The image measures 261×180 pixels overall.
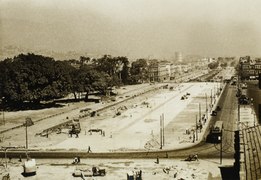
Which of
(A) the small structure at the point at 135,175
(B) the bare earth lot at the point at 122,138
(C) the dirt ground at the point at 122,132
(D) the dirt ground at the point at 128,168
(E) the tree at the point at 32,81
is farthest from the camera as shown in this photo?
(E) the tree at the point at 32,81

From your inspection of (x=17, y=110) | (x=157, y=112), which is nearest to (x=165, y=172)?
(x=157, y=112)

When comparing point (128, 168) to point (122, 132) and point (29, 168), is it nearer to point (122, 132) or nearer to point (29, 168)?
point (29, 168)

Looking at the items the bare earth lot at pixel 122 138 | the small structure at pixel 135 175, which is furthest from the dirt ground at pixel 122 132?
the small structure at pixel 135 175

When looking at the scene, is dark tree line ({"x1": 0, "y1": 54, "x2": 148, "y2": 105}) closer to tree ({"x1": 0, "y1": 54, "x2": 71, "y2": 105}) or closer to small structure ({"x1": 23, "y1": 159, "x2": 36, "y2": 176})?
tree ({"x1": 0, "y1": 54, "x2": 71, "y2": 105})

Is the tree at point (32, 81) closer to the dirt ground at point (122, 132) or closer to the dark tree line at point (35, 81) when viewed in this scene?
the dark tree line at point (35, 81)

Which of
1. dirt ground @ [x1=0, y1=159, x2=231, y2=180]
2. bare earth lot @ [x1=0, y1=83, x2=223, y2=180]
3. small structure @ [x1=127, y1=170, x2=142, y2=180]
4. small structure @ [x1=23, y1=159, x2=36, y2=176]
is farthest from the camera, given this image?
bare earth lot @ [x1=0, y1=83, x2=223, y2=180]

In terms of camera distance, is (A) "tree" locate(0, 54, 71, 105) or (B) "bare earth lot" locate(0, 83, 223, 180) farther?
(A) "tree" locate(0, 54, 71, 105)

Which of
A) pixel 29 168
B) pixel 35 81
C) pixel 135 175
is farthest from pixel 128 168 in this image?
pixel 35 81

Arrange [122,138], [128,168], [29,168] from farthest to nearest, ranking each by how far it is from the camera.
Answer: [122,138] < [128,168] < [29,168]

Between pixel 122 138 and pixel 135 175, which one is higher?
pixel 122 138

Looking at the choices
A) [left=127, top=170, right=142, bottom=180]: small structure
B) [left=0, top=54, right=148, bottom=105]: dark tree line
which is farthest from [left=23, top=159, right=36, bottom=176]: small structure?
[left=0, top=54, right=148, bottom=105]: dark tree line

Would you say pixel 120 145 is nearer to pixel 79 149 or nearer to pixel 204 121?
pixel 79 149
